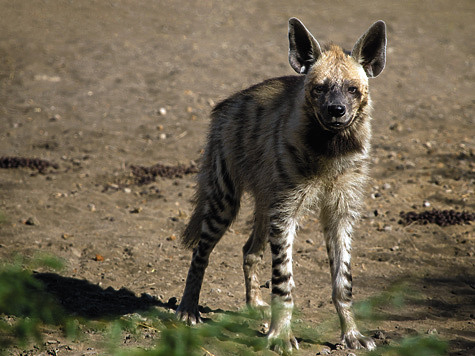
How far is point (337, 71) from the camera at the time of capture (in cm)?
436

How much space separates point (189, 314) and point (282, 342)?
3.41ft

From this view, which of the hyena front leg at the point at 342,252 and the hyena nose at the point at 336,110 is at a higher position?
the hyena nose at the point at 336,110

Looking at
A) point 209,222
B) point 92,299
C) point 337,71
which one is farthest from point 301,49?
point 92,299

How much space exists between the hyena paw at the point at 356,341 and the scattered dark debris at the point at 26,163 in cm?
504

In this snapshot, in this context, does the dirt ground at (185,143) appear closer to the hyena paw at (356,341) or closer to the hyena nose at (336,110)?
the hyena paw at (356,341)

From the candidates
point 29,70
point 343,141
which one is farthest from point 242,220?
point 29,70

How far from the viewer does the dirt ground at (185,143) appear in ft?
18.2

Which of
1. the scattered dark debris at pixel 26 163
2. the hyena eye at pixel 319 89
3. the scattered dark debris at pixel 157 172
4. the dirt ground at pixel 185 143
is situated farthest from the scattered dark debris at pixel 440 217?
the scattered dark debris at pixel 26 163

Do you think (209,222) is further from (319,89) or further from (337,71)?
(337,71)

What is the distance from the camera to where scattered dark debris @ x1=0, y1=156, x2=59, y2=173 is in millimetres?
8203

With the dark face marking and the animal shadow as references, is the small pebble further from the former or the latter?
the dark face marking

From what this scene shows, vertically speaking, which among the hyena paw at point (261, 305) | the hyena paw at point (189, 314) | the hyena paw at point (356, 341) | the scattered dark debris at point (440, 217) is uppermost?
the scattered dark debris at point (440, 217)

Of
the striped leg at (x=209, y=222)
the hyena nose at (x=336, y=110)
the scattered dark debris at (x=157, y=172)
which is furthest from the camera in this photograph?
the scattered dark debris at (x=157, y=172)

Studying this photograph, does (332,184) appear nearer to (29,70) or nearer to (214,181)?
(214,181)
